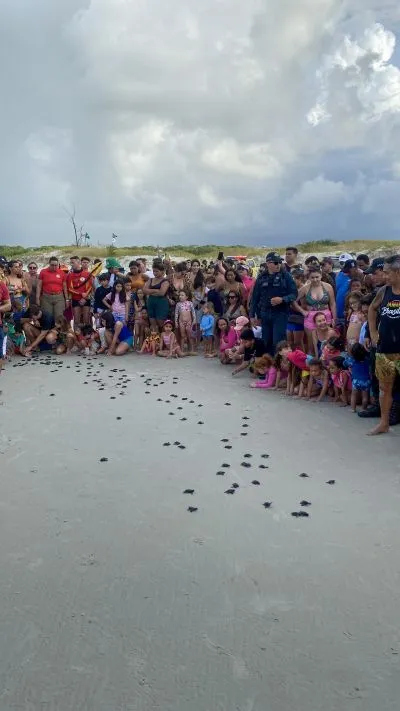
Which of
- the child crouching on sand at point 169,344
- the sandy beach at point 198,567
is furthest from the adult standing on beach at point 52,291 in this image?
the sandy beach at point 198,567

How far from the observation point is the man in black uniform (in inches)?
350

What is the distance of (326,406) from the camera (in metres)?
7.59

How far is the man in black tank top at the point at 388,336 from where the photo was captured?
19.9 ft

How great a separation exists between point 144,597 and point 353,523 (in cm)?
172

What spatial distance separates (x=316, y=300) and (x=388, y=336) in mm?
Result: 2725

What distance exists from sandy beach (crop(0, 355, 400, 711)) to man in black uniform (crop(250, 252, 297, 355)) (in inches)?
98.6

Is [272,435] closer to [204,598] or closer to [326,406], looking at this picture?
[326,406]

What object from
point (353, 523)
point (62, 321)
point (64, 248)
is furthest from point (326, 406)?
point (64, 248)

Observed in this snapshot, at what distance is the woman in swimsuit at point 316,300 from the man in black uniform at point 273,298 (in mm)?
227

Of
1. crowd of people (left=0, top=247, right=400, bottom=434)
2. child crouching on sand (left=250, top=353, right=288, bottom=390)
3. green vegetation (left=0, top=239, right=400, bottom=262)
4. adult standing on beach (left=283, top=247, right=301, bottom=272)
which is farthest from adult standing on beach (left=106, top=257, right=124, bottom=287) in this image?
green vegetation (left=0, top=239, right=400, bottom=262)

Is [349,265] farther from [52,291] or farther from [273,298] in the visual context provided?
[52,291]

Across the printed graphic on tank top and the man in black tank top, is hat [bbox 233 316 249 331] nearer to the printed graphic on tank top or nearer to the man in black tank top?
the man in black tank top

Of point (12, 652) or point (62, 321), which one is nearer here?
point (12, 652)

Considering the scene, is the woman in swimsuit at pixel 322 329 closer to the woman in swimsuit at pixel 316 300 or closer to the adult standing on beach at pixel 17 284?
the woman in swimsuit at pixel 316 300
